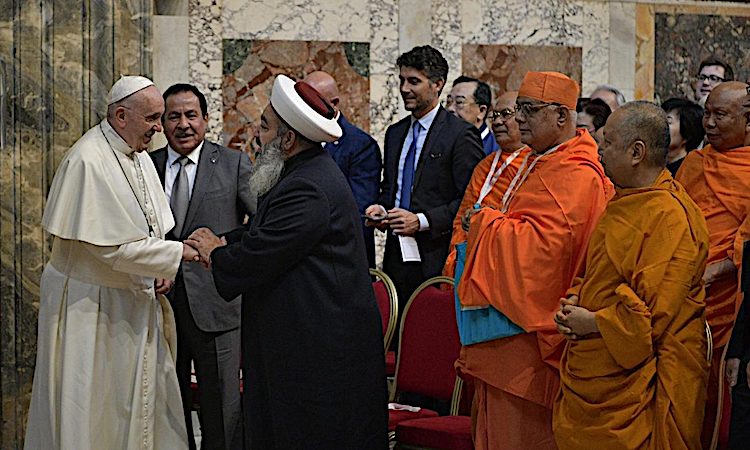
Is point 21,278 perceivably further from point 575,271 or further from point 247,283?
point 575,271

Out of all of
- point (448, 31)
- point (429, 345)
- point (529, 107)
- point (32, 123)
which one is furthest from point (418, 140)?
point (448, 31)

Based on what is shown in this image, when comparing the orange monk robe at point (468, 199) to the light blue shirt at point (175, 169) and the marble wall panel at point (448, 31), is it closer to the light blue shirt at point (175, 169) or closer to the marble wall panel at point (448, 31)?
the light blue shirt at point (175, 169)

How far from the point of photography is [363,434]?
4.34 meters

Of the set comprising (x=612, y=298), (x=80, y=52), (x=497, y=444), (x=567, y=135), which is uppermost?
(x=80, y=52)

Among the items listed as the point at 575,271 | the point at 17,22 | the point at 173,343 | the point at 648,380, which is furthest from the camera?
the point at 17,22

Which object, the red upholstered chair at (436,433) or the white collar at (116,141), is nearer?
the red upholstered chair at (436,433)

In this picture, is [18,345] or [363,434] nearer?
[363,434]

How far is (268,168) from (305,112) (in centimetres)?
26

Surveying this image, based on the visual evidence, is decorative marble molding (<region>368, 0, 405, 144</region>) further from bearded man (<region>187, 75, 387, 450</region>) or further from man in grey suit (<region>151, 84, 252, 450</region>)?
bearded man (<region>187, 75, 387, 450</region>)

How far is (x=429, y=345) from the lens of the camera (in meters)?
5.09

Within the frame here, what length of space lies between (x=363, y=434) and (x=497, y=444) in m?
0.51

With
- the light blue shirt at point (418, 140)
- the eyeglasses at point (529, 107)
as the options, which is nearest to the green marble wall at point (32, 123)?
the light blue shirt at point (418, 140)

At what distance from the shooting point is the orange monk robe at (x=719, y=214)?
4.25 m

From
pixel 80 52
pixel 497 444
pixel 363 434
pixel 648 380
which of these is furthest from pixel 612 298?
pixel 80 52
